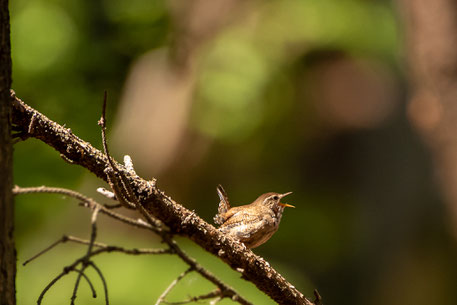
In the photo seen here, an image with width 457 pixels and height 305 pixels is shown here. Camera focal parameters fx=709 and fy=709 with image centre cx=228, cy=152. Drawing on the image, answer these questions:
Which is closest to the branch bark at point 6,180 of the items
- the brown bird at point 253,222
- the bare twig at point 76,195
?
the bare twig at point 76,195

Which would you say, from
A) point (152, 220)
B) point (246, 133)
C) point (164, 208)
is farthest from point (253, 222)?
point (246, 133)

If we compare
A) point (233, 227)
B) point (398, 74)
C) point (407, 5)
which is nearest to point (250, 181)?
point (398, 74)

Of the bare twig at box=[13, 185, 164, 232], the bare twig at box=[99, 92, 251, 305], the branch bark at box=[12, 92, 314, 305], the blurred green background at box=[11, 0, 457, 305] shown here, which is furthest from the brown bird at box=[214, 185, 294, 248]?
the blurred green background at box=[11, 0, 457, 305]

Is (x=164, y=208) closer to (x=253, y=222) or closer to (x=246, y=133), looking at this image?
(x=253, y=222)

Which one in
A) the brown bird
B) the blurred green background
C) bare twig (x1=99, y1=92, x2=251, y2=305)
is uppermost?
the blurred green background

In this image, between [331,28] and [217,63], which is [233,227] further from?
[331,28]

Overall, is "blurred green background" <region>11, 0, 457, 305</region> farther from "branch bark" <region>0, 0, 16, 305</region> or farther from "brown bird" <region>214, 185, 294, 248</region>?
"branch bark" <region>0, 0, 16, 305</region>
